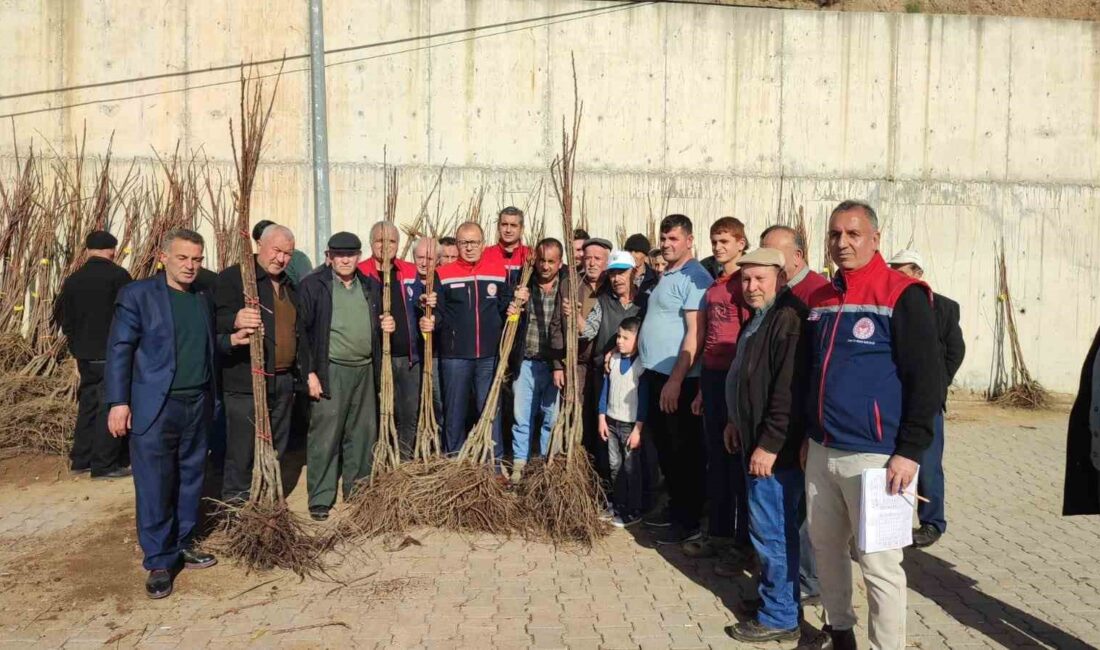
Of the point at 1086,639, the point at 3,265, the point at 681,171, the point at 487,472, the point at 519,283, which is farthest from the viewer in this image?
the point at 681,171

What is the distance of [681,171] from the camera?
8.74 m

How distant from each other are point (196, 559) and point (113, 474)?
2.05 m

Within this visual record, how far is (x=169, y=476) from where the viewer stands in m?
4.28

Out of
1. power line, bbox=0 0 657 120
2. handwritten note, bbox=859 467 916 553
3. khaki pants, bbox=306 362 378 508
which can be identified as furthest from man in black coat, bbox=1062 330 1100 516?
power line, bbox=0 0 657 120

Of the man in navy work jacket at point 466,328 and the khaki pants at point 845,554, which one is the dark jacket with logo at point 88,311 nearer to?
the man in navy work jacket at point 466,328

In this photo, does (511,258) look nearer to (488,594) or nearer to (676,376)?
(676,376)

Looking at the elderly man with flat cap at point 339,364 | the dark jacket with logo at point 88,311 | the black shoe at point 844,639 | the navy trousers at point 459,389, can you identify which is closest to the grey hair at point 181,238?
the elderly man with flat cap at point 339,364

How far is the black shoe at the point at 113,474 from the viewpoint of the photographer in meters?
6.08

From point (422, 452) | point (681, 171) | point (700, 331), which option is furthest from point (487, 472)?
point (681, 171)

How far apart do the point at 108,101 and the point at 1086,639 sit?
28.0ft

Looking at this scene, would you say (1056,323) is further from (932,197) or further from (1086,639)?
(1086,639)

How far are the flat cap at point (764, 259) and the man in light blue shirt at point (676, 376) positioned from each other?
876mm

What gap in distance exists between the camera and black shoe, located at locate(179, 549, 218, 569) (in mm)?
4457

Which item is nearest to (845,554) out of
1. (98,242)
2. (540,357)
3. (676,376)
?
(676,376)
